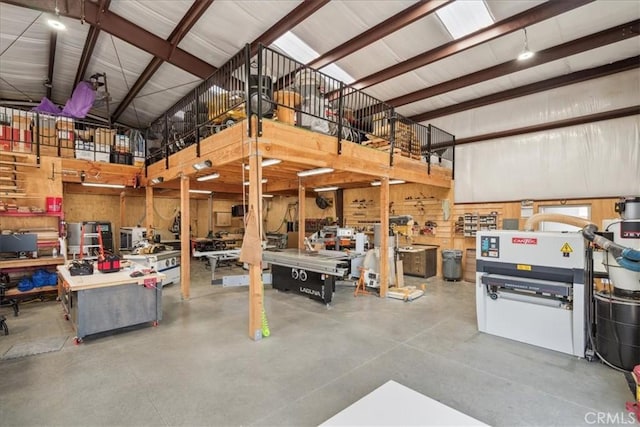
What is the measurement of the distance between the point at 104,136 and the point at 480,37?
974 centimetres

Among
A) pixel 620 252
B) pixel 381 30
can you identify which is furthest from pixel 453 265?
pixel 381 30

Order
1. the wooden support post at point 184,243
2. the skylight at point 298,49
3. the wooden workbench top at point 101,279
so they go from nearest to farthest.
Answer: the wooden workbench top at point 101,279, the wooden support post at point 184,243, the skylight at point 298,49

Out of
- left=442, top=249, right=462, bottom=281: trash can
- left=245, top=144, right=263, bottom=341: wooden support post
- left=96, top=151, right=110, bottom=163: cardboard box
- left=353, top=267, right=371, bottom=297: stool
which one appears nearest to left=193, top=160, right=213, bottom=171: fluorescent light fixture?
left=245, top=144, right=263, bottom=341: wooden support post

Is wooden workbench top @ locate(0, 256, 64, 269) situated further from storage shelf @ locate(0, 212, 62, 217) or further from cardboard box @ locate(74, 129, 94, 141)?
cardboard box @ locate(74, 129, 94, 141)

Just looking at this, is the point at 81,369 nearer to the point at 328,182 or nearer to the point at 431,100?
the point at 328,182

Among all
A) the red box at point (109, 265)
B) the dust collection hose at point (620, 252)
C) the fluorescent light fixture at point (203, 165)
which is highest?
the fluorescent light fixture at point (203, 165)

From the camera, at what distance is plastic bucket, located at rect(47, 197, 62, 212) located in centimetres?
668

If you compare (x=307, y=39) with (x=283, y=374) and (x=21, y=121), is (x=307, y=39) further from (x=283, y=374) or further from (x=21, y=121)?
(x=21, y=121)

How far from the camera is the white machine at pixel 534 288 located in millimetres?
3744

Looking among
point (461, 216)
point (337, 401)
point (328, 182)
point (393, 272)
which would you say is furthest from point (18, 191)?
point (461, 216)

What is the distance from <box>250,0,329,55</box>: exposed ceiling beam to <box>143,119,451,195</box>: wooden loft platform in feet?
5.28

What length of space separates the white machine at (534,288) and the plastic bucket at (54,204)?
8768 mm

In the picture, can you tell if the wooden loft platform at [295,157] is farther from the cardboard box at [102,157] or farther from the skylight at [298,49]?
the skylight at [298,49]

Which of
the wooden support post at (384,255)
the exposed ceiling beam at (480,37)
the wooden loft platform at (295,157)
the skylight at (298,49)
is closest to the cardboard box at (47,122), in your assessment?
the wooden loft platform at (295,157)
